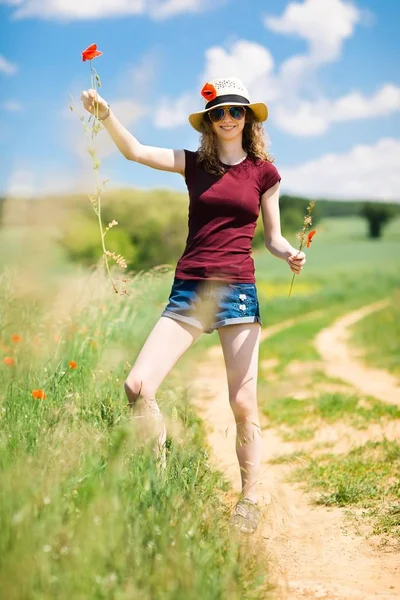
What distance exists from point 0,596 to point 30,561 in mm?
123

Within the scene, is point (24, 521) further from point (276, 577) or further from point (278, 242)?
point (278, 242)

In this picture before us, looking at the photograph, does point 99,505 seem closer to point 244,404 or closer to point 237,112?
point 244,404

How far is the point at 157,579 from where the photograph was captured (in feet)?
7.82

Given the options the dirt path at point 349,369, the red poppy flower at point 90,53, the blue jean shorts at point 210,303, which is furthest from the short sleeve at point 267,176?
the dirt path at point 349,369

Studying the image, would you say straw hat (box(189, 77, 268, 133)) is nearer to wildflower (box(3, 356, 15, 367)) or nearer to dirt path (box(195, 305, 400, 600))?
dirt path (box(195, 305, 400, 600))

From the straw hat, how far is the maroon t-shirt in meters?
0.34

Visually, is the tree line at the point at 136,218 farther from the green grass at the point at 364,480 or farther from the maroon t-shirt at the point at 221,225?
the green grass at the point at 364,480

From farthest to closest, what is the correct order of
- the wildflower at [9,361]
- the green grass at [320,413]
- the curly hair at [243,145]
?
1. the green grass at [320,413]
2. the wildflower at [9,361]
3. the curly hair at [243,145]

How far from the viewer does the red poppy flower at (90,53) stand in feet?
11.2

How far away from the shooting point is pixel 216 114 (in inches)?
146

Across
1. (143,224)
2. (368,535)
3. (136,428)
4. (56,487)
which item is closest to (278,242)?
(136,428)

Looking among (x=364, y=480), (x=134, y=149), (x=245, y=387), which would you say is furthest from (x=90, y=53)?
(x=364, y=480)

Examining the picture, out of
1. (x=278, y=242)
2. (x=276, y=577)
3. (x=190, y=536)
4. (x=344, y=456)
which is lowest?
(x=344, y=456)

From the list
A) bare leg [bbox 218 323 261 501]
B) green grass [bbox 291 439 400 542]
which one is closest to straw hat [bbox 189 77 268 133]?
bare leg [bbox 218 323 261 501]
